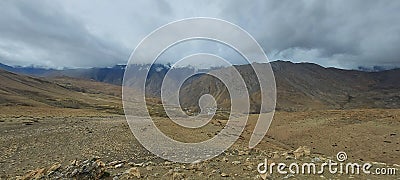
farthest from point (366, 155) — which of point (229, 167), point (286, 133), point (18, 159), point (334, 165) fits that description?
point (18, 159)

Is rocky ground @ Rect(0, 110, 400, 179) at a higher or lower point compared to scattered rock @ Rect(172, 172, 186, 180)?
lower

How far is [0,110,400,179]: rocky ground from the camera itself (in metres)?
14.5

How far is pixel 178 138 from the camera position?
1377 inches

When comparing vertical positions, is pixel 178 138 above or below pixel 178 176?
below

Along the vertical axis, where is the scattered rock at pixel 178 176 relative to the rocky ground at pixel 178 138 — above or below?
above

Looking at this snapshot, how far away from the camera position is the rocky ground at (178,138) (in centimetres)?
1445

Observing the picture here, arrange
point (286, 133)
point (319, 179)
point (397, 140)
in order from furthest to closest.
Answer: point (286, 133) < point (397, 140) < point (319, 179)

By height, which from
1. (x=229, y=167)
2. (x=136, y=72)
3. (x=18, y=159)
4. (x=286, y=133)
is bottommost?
(x=286, y=133)

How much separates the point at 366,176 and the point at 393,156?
76.0 feet

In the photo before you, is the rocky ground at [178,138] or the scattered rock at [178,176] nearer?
the scattered rock at [178,176]

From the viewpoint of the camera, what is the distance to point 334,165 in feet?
49.5

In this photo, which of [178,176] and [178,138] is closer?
[178,176]

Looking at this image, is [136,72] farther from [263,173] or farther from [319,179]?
[319,179]

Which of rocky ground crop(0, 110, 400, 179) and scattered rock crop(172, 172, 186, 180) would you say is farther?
rocky ground crop(0, 110, 400, 179)
